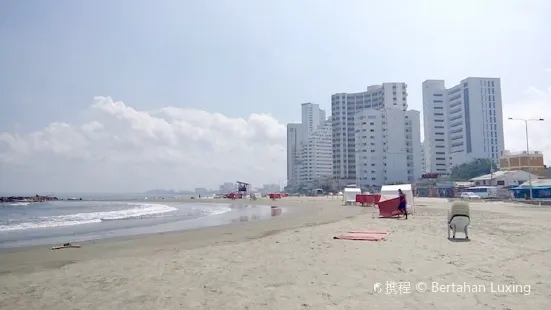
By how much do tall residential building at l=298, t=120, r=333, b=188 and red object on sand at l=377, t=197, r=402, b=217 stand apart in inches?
6046

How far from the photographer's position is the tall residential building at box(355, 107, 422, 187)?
399 ft

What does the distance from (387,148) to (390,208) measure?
103126 mm

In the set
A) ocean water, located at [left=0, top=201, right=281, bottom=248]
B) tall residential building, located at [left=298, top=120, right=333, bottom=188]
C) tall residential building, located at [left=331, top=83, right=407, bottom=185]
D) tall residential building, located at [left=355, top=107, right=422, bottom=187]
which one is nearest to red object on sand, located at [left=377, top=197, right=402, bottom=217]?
ocean water, located at [left=0, top=201, right=281, bottom=248]

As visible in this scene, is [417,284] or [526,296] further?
[417,284]

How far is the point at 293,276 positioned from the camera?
25.6 feet

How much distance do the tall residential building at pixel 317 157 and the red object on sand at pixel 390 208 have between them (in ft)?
504

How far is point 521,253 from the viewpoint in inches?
380

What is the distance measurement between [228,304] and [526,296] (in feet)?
14.2

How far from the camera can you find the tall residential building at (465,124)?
5064 inches

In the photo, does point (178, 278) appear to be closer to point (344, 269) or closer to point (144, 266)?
point (144, 266)

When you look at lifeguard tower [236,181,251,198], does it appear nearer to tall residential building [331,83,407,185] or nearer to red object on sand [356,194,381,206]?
tall residential building [331,83,407,185]

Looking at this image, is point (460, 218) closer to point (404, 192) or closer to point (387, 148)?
point (404, 192)

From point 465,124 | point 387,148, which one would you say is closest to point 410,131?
point 387,148

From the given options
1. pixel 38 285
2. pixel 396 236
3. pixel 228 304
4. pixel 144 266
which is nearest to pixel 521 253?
pixel 396 236
